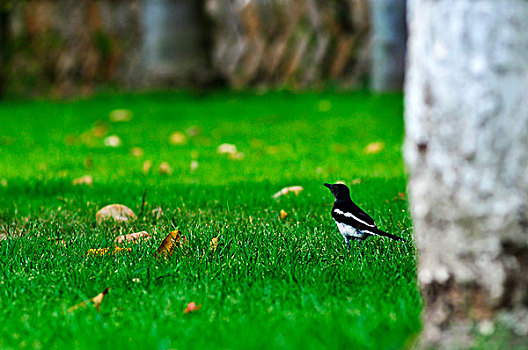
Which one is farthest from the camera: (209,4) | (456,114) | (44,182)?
(209,4)

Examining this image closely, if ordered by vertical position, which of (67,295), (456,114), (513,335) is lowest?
(67,295)

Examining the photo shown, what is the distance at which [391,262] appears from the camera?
2.75 m

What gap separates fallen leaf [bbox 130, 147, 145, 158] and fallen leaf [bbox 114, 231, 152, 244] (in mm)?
3315

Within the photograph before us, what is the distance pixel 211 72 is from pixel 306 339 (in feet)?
35.0

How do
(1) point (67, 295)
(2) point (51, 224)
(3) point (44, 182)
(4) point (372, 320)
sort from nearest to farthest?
(4) point (372, 320)
(1) point (67, 295)
(2) point (51, 224)
(3) point (44, 182)

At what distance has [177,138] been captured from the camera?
25.4ft

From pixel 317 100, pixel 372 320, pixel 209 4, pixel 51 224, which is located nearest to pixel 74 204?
pixel 51 224

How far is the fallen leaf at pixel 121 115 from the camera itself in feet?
31.7

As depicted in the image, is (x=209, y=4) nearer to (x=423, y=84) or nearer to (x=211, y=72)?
(x=211, y=72)

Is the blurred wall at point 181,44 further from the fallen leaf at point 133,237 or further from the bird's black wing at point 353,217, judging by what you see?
the bird's black wing at point 353,217

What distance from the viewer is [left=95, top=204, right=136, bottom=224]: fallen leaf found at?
12.3ft

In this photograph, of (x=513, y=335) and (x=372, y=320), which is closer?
(x=513, y=335)

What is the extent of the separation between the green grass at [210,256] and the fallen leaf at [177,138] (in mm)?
408

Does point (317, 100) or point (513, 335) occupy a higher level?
point (513, 335)
